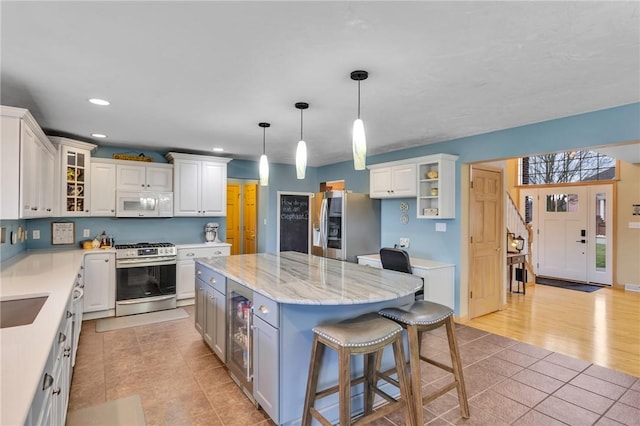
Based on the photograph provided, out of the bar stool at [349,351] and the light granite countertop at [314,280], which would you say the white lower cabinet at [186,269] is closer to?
the light granite countertop at [314,280]

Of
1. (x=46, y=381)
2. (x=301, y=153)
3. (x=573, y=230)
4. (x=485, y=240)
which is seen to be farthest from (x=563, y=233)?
(x=46, y=381)

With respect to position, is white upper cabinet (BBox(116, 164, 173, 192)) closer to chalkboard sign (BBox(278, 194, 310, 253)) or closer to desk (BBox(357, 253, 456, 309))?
chalkboard sign (BBox(278, 194, 310, 253))

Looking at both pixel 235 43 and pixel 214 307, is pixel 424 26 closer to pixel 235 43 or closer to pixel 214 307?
pixel 235 43

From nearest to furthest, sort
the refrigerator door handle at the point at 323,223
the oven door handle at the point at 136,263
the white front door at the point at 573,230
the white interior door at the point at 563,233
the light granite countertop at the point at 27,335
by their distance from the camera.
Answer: the light granite countertop at the point at 27,335
the oven door handle at the point at 136,263
the refrigerator door handle at the point at 323,223
the white front door at the point at 573,230
the white interior door at the point at 563,233

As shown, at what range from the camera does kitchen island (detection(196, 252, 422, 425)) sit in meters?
2.00

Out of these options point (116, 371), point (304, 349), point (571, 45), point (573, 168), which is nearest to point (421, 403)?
point (304, 349)

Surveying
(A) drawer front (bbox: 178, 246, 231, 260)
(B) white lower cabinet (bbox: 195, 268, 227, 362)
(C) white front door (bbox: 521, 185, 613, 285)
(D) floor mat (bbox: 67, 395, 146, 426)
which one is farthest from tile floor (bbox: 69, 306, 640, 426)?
(C) white front door (bbox: 521, 185, 613, 285)

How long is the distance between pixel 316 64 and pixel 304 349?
1812mm

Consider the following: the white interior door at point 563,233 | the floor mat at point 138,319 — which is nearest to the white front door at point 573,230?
the white interior door at point 563,233

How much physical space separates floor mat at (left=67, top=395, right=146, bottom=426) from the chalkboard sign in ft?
13.4

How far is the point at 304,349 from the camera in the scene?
2059 millimetres

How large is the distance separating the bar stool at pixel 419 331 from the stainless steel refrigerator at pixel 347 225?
2662 mm

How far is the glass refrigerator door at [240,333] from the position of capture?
2387 mm

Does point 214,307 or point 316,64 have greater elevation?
point 316,64
